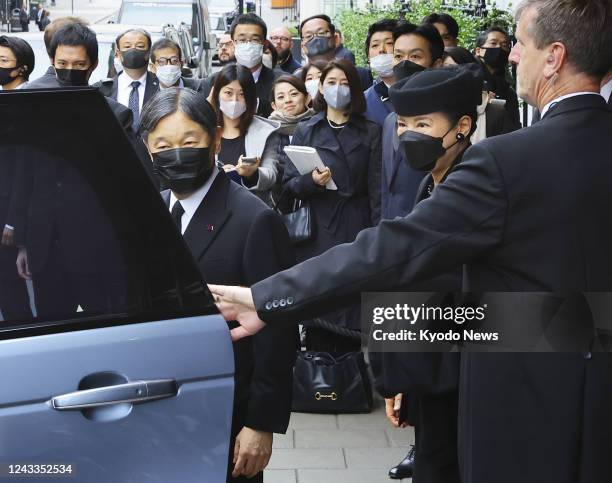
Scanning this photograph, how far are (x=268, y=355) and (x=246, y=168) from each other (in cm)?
337

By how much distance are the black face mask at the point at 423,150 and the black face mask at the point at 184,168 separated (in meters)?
0.87

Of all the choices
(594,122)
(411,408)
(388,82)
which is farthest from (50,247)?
(388,82)

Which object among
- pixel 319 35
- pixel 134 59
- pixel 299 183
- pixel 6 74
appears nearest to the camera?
pixel 299 183

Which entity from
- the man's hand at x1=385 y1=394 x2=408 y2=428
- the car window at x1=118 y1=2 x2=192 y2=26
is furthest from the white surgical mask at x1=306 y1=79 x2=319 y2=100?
the car window at x1=118 y1=2 x2=192 y2=26

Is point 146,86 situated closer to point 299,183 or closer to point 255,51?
point 255,51

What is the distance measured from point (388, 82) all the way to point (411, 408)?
3.91 meters

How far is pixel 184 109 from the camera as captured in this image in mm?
3430

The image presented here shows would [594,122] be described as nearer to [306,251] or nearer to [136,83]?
[306,251]

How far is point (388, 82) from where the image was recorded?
7422 millimetres

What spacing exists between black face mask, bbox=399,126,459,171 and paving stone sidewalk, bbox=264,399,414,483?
1.80 m

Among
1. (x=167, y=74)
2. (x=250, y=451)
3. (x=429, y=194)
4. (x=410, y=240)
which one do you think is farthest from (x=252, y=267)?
(x=167, y=74)

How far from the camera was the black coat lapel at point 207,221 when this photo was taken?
3.29 meters

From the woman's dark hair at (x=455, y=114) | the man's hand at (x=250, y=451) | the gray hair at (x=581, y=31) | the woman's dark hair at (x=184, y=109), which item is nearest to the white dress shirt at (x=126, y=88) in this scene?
the woman's dark hair at (x=455, y=114)

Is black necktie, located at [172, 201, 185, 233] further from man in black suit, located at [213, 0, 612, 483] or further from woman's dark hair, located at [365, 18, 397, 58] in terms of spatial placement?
woman's dark hair, located at [365, 18, 397, 58]
